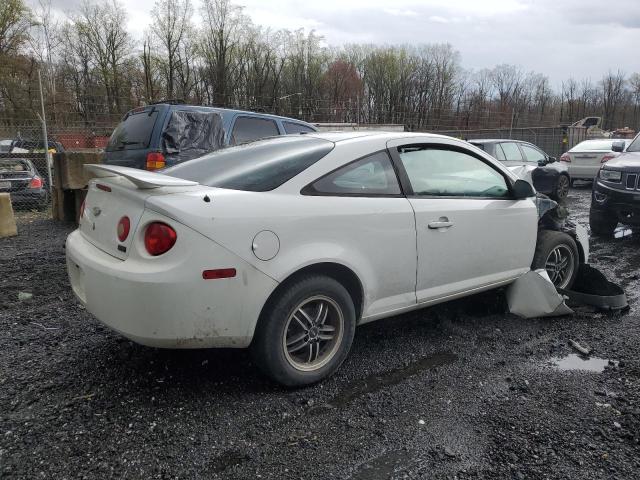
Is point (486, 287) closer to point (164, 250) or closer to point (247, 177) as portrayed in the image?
point (247, 177)

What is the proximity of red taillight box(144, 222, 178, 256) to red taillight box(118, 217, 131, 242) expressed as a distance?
18 cm

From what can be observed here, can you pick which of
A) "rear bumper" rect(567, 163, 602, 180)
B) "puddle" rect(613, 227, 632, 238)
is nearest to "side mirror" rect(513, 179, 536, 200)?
"puddle" rect(613, 227, 632, 238)

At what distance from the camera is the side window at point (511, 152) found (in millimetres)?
11406

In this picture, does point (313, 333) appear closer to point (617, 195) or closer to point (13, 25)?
point (617, 195)

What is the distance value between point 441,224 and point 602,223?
5.37 metres

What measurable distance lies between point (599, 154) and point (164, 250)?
48.6ft

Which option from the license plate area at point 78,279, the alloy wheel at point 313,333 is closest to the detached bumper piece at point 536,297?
the alloy wheel at point 313,333

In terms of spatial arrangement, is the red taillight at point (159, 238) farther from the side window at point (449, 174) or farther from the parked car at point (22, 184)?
the parked car at point (22, 184)

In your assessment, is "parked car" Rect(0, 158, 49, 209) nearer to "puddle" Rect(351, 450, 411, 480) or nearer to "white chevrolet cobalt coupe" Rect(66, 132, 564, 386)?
"white chevrolet cobalt coupe" Rect(66, 132, 564, 386)

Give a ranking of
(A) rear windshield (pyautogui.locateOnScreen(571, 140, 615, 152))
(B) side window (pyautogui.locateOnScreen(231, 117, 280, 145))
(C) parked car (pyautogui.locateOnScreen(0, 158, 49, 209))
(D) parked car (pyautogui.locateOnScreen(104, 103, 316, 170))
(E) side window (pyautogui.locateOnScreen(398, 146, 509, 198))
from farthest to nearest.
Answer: (A) rear windshield (pyautogui.locateOnScreen(571, 140, 615, 152)) → (C) parked car (pyautogui.locateOnScreen(0, 158, 49, 209)) → (B) side window (pyautogui.locateOnScreen(231, 117, 280, 145)) → (D) parked car (pyautogui.locateOnScreen(104, 103, 316, 170)) → (E) side window (pyautogui.locateOnScreen(398, 146, 509, 198))

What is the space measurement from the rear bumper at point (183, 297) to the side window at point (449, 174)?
1.43 meters

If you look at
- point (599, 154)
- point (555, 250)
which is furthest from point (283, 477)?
point (599, 154)

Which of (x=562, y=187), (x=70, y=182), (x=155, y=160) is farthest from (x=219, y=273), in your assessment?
(x=562, y=187)

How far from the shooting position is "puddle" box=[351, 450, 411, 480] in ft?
7.26
